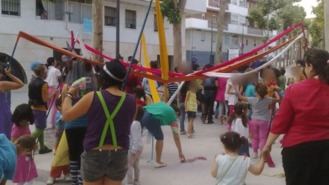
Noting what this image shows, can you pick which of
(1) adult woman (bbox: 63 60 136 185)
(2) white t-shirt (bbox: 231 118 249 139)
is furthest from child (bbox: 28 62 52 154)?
(1) adult woman (bbox: 63 60 136 185)

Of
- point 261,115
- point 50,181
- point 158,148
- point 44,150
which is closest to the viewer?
point 50,181

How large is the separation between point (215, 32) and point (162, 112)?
46.1 m

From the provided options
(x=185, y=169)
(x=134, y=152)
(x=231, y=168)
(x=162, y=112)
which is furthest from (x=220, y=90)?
(x=231, y=168)

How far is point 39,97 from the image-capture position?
28.9 feet

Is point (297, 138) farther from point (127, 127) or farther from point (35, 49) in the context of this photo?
point (35, 49)

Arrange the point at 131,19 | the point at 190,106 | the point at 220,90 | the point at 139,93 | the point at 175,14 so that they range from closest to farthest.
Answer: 1. the point at 139,93
2. the point at 190,106
3. the point at 220,90
4. the point at 175,14
5. the point at 131,19

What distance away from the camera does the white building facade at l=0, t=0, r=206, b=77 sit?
25078 mm

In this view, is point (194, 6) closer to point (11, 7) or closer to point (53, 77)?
point (11, 7)

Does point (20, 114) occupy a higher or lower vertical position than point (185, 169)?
higher

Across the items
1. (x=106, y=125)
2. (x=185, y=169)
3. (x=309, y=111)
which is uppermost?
(x=309, y=111)

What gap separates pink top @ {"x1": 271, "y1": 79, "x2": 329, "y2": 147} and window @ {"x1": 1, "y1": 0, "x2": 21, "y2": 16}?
22.6m

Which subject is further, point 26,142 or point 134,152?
point 134,152

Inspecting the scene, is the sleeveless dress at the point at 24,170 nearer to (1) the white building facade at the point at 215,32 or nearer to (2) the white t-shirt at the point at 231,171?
(2) the white t-shirt at the point at 231,171

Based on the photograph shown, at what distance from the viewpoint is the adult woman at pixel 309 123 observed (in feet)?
13.9
